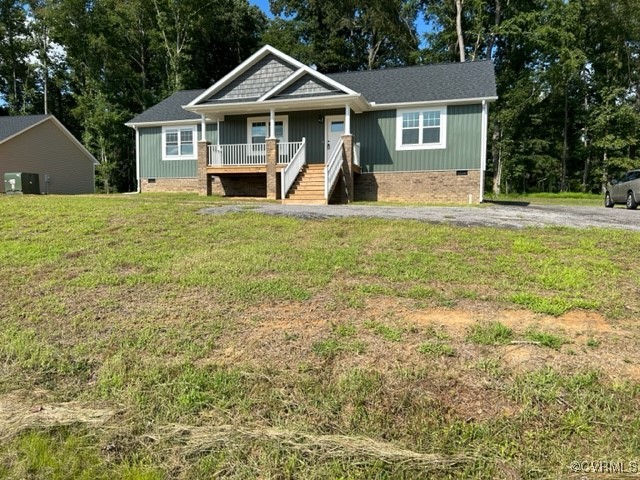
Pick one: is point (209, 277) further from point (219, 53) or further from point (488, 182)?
point (219, 53)

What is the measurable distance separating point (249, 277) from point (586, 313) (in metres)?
3.29

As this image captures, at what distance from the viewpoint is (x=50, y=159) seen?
27.8m

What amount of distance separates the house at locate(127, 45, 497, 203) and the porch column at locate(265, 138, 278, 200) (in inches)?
1.4

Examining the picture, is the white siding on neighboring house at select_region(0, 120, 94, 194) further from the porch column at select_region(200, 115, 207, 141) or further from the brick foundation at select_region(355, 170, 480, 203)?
the brick foundation at select_region(355, 170, 480, 203)

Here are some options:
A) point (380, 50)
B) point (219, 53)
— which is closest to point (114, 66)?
point (219, 53)

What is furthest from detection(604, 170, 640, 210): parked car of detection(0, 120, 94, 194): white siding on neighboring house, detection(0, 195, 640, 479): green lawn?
detection(0, 120, 94, 194): white siding on neighboring house

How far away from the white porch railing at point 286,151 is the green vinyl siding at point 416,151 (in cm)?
237

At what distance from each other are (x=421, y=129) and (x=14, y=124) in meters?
23.5

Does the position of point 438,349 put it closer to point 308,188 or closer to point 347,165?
point 308,188

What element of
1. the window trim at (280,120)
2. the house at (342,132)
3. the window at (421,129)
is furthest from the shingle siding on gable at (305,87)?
the window at (421,129)

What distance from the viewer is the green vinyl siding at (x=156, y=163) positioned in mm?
19328

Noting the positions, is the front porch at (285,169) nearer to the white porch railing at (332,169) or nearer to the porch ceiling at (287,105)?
the white porch railing at (332,169)

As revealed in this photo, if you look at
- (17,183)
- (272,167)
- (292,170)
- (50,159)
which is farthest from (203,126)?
(50,159)

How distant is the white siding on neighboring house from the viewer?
25312 mm
